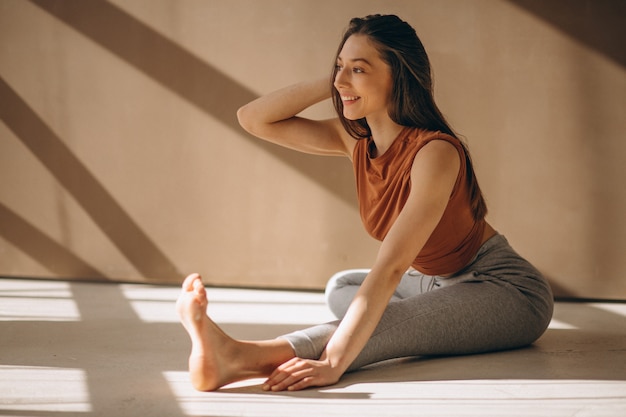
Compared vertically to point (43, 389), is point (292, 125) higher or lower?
higher

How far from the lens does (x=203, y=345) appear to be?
1919 mm

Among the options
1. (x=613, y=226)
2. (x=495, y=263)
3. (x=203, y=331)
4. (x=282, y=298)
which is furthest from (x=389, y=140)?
(x=613, y=226)

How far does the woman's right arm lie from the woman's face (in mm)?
276

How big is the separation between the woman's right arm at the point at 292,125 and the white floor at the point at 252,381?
2.27 ft

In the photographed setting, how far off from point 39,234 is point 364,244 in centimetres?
165

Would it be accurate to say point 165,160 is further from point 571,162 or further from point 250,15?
point 571,162

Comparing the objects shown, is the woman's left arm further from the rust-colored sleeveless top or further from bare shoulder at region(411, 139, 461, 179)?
the rust-colored sleeveless top

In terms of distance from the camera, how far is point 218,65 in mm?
3855

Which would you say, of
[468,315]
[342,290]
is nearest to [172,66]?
[342,290]

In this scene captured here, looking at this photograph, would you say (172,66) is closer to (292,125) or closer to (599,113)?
(292,125)

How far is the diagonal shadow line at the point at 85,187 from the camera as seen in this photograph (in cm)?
398

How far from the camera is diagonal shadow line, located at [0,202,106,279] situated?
→ 4027 millimetres

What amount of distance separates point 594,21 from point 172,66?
1.97 m

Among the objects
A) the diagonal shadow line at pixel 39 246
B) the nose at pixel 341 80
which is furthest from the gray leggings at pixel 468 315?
the diagonal shadow line at pixel 39 246
